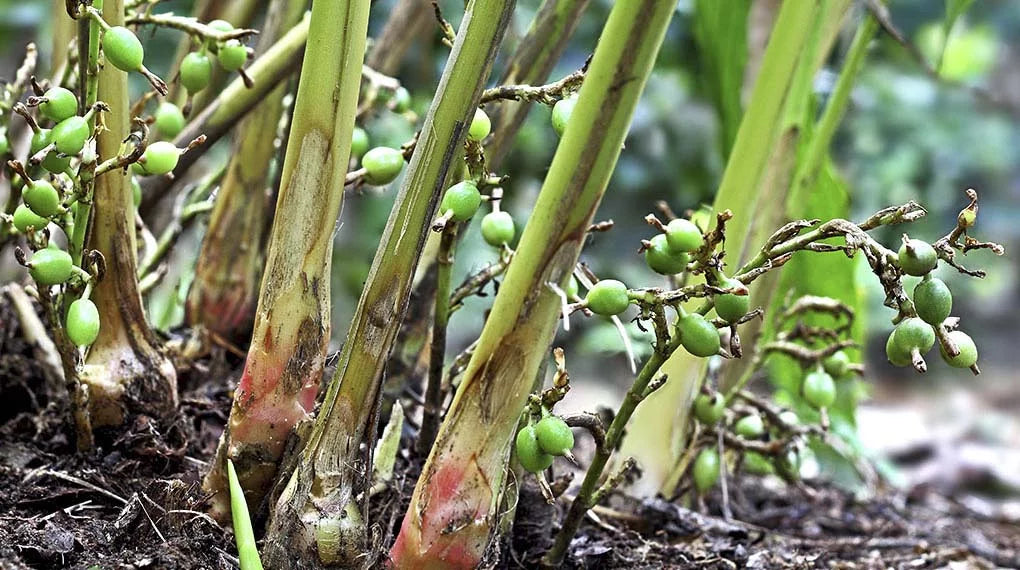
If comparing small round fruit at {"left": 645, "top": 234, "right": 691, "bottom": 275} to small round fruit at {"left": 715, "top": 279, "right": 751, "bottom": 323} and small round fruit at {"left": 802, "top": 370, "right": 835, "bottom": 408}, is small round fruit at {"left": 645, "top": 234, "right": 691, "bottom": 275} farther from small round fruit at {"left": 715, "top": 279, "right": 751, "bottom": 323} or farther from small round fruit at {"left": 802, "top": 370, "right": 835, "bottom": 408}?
small round fruit at {"left": 802, "top": 370, "right": 835, "bottom": 408}

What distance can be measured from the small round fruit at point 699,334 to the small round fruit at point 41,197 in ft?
1.02

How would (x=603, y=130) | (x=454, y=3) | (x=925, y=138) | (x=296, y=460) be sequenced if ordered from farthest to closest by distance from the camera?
(x=925, y=138)
(x=454, y=3)
(x=296, y=460)
(x=603, y=130)

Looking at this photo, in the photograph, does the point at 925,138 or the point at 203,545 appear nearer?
the point at 203,545

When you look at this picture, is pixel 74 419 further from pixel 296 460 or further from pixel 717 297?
pixel 717 297

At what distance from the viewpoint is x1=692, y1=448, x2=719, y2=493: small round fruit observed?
2.51ft

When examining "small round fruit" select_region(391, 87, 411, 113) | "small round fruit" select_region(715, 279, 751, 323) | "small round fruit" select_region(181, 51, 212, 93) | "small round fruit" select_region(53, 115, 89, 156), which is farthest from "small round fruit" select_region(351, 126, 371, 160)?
"small round fruit" select_region(715, 279, 751, 323)

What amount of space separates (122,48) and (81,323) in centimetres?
14

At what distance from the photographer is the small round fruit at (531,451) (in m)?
0.46

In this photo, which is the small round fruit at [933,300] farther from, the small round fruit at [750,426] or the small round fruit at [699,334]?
the small round fruit at [750,426]

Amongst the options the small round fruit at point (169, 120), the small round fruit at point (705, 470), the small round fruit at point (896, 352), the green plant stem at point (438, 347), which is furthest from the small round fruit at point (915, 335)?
the small round fruit at point (169, 120)

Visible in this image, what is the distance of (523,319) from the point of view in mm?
Result: 463

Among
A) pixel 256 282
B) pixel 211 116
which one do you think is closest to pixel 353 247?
pixel 256 282

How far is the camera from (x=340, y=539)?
1.57ft

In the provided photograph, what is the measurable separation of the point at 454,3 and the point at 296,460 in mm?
1202
